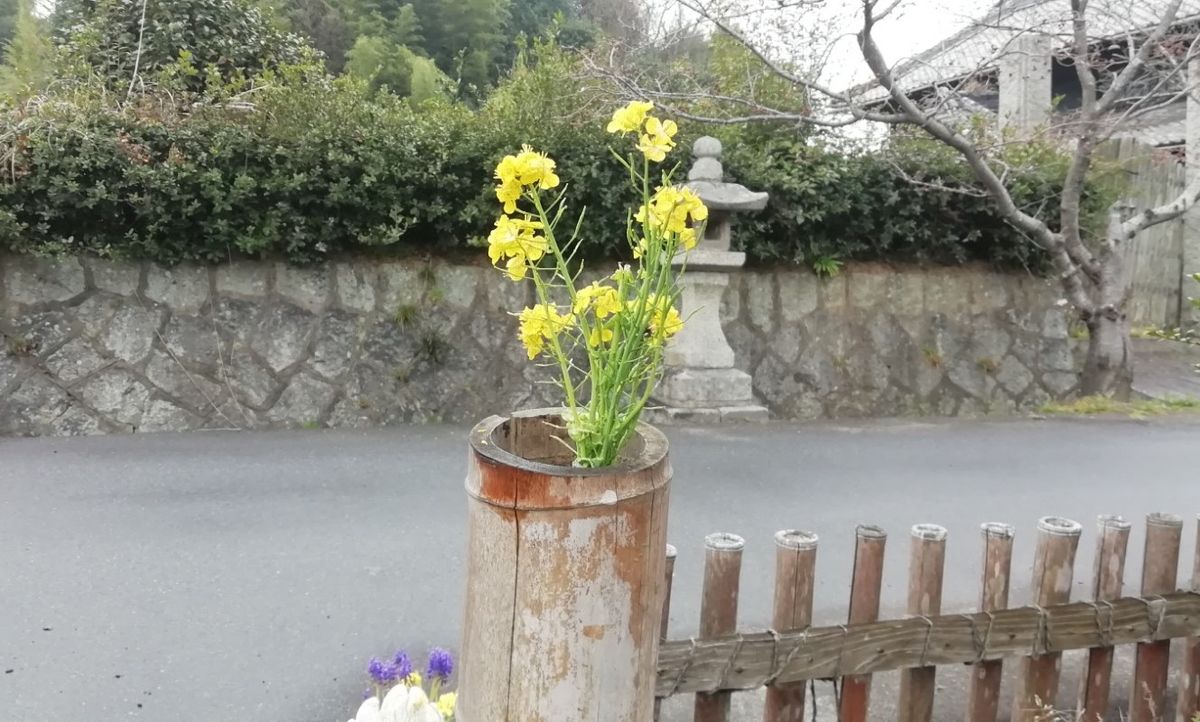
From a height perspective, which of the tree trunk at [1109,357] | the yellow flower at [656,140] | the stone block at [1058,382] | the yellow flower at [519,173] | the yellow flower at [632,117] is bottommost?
the stone block at [1058,382]

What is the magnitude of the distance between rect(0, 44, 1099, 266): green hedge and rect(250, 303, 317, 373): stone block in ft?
1.46

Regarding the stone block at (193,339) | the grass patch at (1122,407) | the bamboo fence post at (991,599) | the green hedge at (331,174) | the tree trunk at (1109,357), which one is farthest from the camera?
the tree trunk at (1109,357)

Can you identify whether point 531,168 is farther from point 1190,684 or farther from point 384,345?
point 384,345

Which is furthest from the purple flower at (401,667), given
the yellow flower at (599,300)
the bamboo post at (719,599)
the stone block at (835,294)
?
the stone block at (835,294)

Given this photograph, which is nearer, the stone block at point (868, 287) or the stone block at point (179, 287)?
the stone block at point (179, 287)

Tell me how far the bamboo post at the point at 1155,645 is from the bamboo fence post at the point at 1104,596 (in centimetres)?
A: 14

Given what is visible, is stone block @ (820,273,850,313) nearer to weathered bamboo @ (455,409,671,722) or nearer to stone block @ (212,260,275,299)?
stone block @ (212,260,275,299)

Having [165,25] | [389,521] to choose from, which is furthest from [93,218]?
[389,521]

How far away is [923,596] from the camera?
204 centimetres

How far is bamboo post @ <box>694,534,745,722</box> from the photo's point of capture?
1.88 meters

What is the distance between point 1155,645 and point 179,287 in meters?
5.97

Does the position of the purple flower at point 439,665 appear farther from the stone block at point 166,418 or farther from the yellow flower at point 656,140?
the stone block at point 166,418

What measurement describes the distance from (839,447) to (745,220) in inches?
95.7

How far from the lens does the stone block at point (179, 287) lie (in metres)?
5.66
